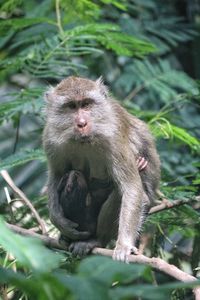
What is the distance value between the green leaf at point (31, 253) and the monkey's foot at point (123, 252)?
3172 millimetres

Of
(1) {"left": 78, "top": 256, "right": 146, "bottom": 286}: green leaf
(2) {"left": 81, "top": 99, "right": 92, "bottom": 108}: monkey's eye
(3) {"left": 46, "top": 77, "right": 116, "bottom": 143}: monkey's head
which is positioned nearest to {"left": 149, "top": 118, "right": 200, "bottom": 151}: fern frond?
(3) {"left": 46, "top": 77, "right": 116, "bottom": 143}: monkey's head

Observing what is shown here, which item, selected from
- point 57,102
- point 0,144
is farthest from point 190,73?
point 57,102

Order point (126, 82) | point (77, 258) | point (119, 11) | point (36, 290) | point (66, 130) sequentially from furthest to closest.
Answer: point (119, 11), point (126, 82), point (66, 130), point (77, 258), point (36, 290)

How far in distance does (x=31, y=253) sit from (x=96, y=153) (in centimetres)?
454

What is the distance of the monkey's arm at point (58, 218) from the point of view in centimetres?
667

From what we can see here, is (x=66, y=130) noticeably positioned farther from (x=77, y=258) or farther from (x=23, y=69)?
(x=23, y=69)

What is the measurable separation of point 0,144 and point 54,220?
11.8 feet

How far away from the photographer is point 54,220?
6723mm

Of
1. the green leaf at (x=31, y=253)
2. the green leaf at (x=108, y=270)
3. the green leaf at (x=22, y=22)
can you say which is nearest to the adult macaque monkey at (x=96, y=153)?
the green leaf at (x=22, y=22)

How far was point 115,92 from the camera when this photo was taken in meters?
12.2

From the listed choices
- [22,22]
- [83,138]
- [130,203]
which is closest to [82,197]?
[130,203]

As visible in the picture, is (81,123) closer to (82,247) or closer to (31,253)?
(82,247)

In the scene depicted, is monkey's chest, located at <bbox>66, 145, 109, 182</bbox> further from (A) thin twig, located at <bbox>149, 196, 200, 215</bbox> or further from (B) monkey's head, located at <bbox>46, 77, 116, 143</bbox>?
(A) thin twig, located at <bbox>149, 196, 200, 215</bbox>

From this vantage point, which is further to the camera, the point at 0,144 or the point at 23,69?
the point at 0,144
